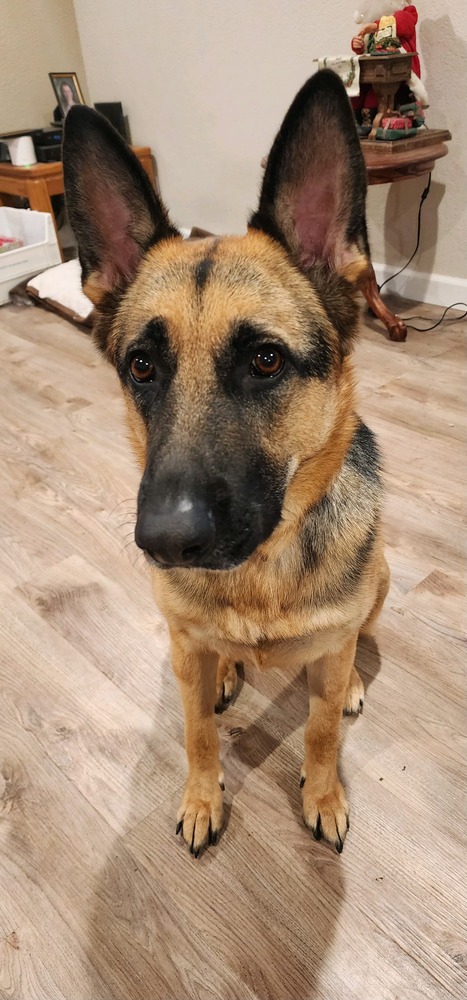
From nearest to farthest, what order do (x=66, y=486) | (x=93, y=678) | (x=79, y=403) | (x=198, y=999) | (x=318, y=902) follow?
(x=198, y=999) < (x=318, y=902) < (x=93, y=678) < (x=66, y=486) < (x=79, y=403)

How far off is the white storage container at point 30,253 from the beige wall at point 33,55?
121cm

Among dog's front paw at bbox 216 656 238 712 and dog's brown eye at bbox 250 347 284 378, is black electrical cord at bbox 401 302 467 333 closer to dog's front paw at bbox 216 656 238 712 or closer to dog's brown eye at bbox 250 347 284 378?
dog's front paw at bbox 216 656 238 712

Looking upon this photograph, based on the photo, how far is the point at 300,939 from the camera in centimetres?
113

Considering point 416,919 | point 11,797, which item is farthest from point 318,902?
point 11,797

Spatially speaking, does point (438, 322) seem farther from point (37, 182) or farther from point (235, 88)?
point (37, 182)

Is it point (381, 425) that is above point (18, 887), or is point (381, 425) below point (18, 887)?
above

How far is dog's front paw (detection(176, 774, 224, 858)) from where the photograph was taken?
1.26 meters

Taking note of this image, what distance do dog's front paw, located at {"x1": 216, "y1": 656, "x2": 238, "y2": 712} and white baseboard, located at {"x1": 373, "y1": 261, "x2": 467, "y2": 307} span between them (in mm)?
→ 2727

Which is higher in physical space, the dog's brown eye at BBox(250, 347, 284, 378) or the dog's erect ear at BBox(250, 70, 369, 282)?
the dog's erect ear at BBox(250, 70, 369, 282)

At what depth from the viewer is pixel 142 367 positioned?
103cm

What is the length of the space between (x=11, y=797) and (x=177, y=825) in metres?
0.41

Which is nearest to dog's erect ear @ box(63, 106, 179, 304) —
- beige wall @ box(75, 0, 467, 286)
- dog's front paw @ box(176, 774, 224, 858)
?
dog's front paw @ box(176, 774, 224, 858)

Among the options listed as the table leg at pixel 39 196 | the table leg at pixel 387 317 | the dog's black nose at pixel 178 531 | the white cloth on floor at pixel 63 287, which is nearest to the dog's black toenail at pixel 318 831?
the dog's black nose at pixel 178 531

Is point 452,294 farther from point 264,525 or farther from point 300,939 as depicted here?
point 300,939
